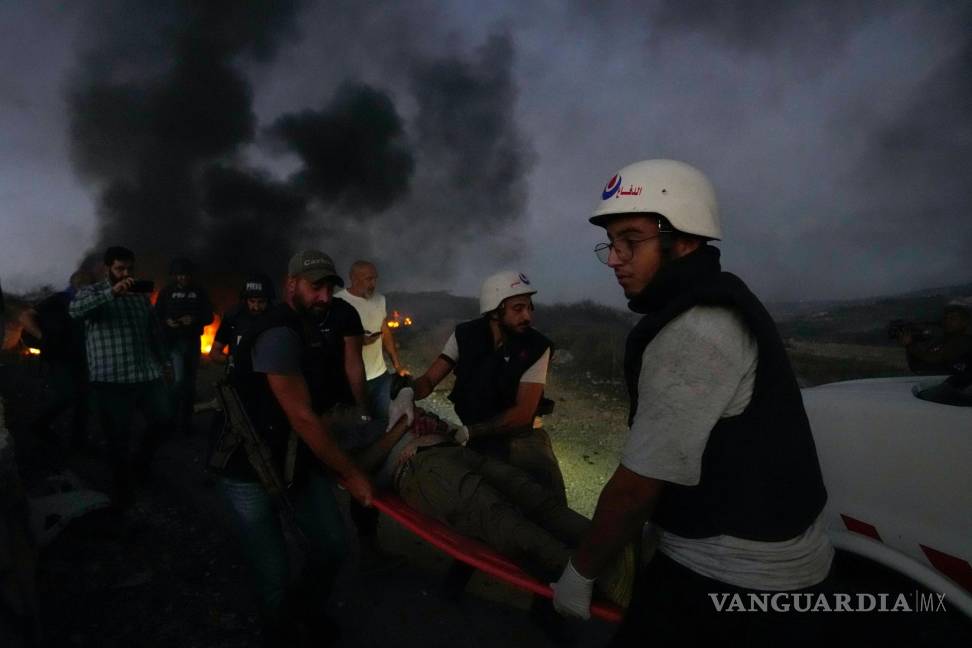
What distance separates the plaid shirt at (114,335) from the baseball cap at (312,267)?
7.75 ft

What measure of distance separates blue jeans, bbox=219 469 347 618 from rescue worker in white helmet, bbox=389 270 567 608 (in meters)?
0.94

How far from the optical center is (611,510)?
143 centimetres

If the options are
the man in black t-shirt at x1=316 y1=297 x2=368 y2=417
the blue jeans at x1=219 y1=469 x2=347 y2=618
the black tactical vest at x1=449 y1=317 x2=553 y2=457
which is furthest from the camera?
the black tactical vest at x1=449 y1=317 x2=553 y2=457

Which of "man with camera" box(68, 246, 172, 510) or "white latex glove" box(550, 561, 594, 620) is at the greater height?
"man with camera" box(68, 246, 172, 510)

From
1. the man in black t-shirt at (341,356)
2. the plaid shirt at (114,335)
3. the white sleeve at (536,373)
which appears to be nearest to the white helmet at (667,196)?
the man in black t-shirt at (341,356)

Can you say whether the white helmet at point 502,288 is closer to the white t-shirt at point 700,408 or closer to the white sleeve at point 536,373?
the white sleeve at point 536,373

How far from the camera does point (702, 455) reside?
1358mm

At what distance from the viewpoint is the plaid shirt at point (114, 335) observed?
404cm

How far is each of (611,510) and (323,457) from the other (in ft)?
→ 5.17

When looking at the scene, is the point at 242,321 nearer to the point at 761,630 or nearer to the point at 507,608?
the point at 507,608

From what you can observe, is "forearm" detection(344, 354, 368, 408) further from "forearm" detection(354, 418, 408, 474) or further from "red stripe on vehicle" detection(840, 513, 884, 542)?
"red stripe on vehicle" detection(840, 513, 884, 542)

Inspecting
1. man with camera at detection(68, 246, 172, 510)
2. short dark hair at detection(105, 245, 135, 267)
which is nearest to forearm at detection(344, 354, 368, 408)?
man with camera at detection(68, 246, 172, 510)

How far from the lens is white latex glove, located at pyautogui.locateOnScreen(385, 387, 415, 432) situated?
343 cm

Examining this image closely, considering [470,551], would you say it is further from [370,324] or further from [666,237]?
[370,324]
